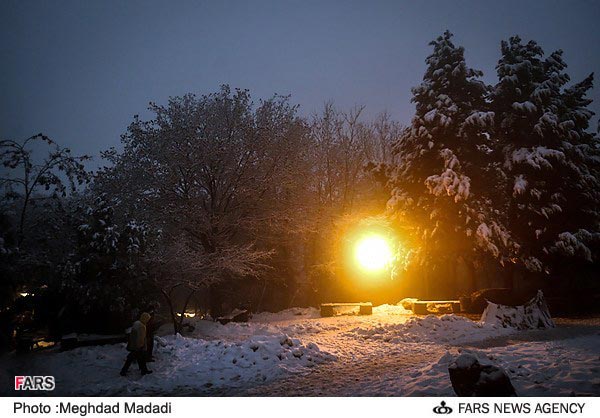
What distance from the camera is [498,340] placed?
11820 millimetres

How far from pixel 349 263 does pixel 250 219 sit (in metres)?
8.32

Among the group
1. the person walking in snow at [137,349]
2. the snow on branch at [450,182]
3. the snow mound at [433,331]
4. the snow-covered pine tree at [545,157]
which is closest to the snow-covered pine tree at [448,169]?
the snow on branch at [450,182]

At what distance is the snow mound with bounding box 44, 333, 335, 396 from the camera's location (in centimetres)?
834

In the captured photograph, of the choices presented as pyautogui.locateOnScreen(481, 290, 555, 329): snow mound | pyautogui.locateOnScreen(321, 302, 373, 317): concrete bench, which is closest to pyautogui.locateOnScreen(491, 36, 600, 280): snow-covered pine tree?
pyautogui.locateOnScreen(481, 290, 555, 329): snow mound

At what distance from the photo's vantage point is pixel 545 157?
678 inches

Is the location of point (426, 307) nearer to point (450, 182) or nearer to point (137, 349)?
point (450, 182)

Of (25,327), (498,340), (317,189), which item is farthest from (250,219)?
(498,340)

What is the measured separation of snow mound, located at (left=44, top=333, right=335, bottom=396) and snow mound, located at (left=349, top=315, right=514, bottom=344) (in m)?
3.46

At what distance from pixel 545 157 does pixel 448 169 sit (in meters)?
4.13

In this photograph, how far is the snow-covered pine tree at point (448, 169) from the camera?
1766 centimetres

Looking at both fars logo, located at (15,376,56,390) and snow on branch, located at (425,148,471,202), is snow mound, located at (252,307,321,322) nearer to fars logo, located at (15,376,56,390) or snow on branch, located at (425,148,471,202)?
snow on branch, located at (425,148,471,202)

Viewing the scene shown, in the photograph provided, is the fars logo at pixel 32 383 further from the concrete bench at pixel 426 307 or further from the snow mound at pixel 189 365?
the concrete bench at pixel 426 307

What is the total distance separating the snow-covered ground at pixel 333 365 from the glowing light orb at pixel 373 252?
8033 millimetres
